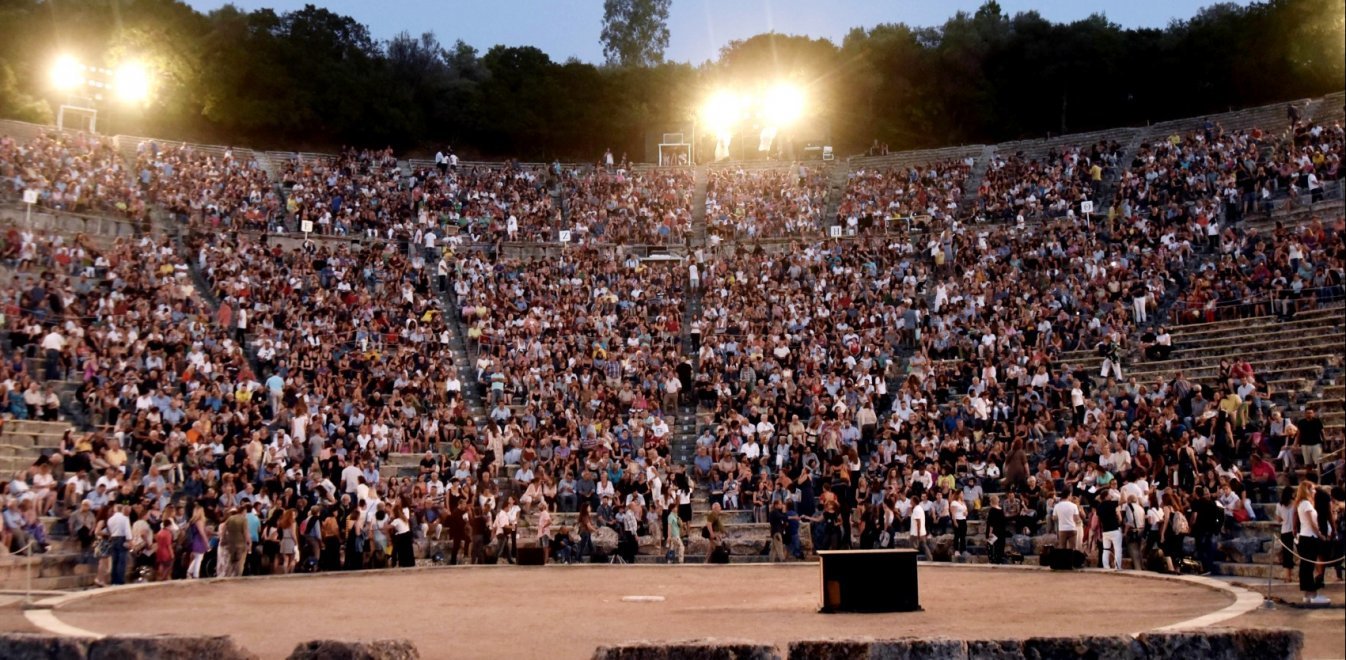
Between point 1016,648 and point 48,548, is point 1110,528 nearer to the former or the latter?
point 1016,648

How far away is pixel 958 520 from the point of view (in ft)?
75.6

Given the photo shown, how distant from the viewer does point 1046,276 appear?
35.3m

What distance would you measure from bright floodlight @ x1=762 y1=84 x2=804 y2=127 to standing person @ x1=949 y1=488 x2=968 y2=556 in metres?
39.0

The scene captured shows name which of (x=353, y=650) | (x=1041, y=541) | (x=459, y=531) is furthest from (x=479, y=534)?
(x=353, y=650)

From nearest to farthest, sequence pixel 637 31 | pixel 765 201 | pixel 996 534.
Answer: pixel 996 534 → pixel 765 201 → pixel 637 31

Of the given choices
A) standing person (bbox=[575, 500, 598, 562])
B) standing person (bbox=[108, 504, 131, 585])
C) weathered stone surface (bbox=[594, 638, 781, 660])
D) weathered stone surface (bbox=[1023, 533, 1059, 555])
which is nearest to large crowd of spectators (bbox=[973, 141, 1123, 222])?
weathered stone surface (bbox=[1023, 533, 1059, 555])

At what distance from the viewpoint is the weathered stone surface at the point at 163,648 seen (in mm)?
8586

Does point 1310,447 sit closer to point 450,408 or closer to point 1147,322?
point 1147,322

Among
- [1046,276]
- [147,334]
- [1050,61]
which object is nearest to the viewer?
[147,334]

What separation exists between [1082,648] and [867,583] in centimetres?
501

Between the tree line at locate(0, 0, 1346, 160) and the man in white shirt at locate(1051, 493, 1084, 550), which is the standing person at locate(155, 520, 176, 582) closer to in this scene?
the man in white shirt at locate(1051, 493, 1084, 550)

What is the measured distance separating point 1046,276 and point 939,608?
2361 cm

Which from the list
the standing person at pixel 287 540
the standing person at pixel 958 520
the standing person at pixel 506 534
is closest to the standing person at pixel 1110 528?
the standing person at pixel 958 520

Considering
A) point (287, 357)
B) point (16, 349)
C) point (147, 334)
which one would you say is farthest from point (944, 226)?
point (16, 349)
